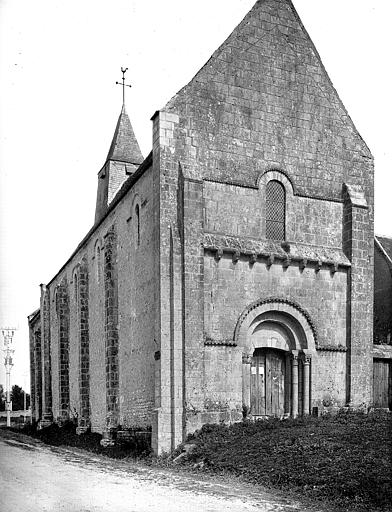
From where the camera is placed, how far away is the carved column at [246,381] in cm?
1764

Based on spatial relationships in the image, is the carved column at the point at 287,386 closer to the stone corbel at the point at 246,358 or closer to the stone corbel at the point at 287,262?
the stone corbel at the point at 246,358

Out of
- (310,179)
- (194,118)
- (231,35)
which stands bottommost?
(310,179)

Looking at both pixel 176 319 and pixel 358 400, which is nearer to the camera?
pixel 176 319

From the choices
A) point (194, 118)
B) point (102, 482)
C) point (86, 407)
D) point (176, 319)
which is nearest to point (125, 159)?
point (86, 407)

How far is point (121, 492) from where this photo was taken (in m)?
10.7

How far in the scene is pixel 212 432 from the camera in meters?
16.3

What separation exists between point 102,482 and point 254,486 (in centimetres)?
313

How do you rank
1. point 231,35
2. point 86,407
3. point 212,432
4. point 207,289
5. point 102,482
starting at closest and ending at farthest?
point 102,482, point 212,432, point 207,289, point 231,35, point 86,407

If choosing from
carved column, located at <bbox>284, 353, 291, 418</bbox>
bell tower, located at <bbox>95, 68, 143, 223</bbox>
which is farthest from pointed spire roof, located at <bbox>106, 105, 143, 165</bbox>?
carved column, located at <bbox>284, 353, 291, 418</bbox>

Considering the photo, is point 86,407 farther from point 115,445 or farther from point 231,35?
point 231,35

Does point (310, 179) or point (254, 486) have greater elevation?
point (310, 179)

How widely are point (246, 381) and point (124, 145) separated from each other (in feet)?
74.5

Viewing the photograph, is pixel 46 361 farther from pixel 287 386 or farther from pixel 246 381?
pixel 246 381

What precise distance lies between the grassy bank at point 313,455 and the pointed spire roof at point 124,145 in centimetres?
2302
